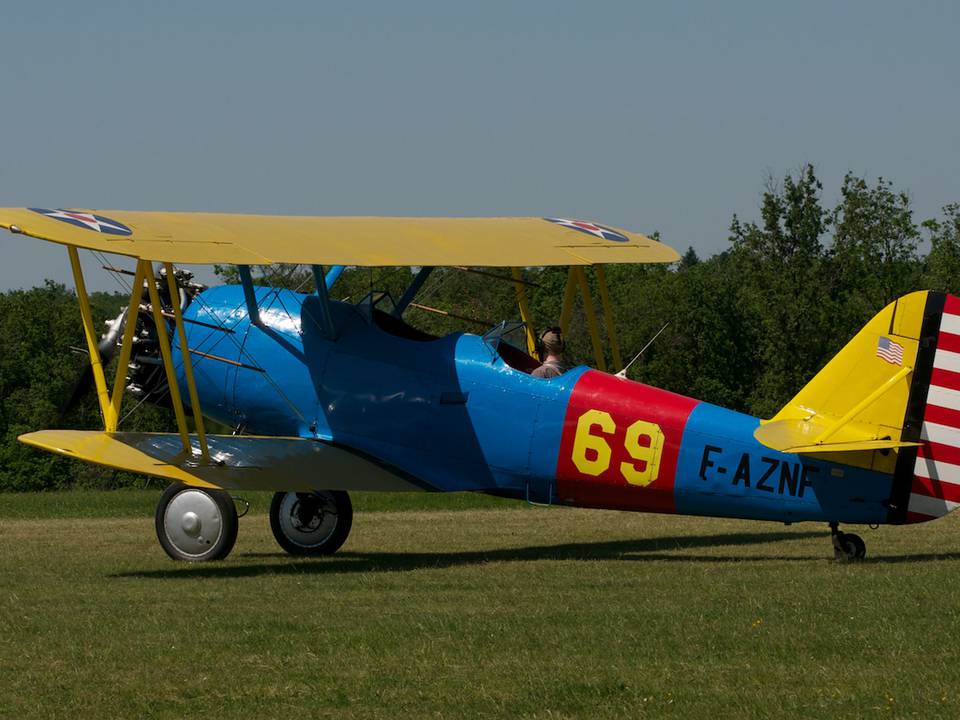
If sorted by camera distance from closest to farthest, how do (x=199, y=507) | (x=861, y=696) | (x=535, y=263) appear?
(x=861, y=696), (x=199, y=507), (x=535, y=263)

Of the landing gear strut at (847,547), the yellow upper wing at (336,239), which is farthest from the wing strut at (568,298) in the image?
the landing gear strut at (847,547)

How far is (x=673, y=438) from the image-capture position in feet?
37.7

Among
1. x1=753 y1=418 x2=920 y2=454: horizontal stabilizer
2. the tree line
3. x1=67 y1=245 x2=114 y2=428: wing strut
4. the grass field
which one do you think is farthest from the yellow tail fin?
the tree line

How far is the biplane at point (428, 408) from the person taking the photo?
1091 centimetres

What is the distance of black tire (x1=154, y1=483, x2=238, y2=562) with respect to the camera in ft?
39.4

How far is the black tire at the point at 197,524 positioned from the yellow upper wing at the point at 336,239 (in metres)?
1.93

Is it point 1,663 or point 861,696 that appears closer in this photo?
point 861,696

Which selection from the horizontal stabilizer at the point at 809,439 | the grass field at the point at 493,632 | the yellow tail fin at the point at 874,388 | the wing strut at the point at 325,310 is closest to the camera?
the grass field at the point at 493,632

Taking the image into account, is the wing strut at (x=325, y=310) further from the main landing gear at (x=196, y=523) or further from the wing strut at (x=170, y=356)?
the main landing gear at (x=196, y=523)

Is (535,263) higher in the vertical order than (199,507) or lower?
higher

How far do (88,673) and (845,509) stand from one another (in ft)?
18.5

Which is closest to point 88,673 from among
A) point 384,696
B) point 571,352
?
point 384,696

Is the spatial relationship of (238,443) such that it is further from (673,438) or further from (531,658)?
(531,658)

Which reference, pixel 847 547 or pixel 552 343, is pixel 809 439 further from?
pixel 552 343
